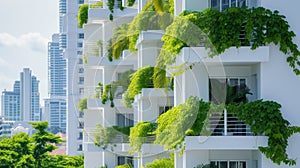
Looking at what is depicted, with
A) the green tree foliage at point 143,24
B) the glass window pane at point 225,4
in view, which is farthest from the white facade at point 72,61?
the glass window pane at point 225,4

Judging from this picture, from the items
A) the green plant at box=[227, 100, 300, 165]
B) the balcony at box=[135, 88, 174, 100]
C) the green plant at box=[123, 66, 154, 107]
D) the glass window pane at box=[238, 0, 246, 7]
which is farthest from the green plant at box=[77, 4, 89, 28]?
the green plant at box=[227, 100, 300, 165]

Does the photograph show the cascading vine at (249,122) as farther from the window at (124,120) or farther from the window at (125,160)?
the window at (124,120)

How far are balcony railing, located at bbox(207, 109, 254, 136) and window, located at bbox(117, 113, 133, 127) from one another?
1262cm

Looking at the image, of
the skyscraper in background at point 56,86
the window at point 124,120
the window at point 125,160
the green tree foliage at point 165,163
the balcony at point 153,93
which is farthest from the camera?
the skyscraper in background at point 56,86

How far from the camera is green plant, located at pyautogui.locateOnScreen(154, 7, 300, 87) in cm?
1497

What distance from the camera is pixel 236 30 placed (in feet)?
49.4

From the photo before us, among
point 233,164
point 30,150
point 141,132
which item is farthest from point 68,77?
point 233,164

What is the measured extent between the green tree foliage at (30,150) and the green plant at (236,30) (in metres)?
20.7

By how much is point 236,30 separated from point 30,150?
22.2 metres

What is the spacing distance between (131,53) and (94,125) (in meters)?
5.69

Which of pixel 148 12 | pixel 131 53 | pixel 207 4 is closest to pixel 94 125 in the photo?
pixel 131 53

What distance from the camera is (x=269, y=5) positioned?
15398 mm

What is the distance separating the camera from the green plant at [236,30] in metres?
15.0

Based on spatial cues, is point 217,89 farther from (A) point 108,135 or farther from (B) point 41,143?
(B) point 41,143
